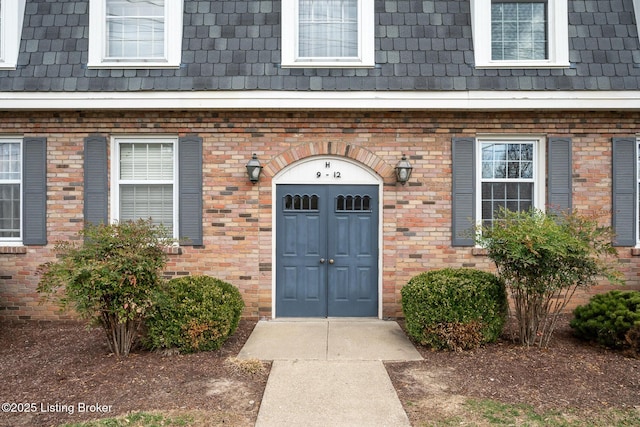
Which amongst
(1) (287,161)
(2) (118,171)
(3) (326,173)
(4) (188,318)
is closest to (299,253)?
(3) (326,173)

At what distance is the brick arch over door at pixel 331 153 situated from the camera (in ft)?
23.2

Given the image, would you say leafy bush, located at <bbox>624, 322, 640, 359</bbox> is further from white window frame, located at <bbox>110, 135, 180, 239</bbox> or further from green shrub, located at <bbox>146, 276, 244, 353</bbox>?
white window frame, located at <bbox>110, 135, 180, 239</bbox>

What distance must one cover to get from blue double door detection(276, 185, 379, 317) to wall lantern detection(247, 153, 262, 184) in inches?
18.1

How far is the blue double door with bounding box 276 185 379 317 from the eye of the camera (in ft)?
23.5

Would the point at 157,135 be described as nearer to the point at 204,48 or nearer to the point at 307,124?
the point at 204,48

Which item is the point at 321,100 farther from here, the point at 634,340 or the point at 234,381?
the point at 634,340

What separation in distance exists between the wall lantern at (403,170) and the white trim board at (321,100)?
0.82 metres

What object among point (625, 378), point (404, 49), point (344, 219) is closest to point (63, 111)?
point (344, 219)

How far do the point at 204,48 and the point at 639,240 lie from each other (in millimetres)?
7514

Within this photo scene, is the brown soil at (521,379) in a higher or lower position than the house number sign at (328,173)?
lower

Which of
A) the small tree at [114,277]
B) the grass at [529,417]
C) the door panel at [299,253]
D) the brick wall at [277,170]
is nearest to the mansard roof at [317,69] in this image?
the brick wall at [277,170]

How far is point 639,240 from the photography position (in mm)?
7195

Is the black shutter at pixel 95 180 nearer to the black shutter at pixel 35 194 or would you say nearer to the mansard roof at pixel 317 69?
the black shutter at pixel 35 194

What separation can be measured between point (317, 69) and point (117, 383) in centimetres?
499
